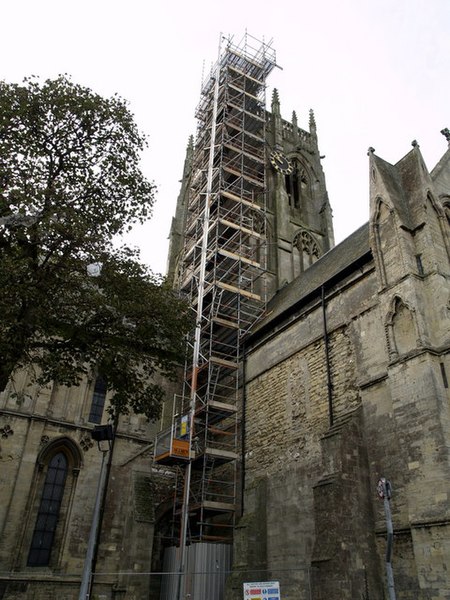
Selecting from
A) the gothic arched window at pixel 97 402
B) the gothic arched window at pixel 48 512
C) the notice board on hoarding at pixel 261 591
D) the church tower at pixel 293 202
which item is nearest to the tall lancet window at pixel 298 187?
the church tower at pixel 293 202

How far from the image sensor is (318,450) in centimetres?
1489

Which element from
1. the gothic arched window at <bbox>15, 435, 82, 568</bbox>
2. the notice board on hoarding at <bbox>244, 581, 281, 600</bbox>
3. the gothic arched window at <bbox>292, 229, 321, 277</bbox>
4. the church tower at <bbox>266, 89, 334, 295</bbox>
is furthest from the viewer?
the gothic arched window at <bbox>292, 229, 321, 277</bbox>

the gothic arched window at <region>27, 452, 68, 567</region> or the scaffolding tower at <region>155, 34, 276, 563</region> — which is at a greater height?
the scaffolding tower at <region>155, 34, 276, 563</region>

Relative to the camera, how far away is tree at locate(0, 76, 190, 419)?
415 inches

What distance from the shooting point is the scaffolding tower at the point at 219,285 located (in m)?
18.2

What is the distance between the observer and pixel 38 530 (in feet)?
57.5

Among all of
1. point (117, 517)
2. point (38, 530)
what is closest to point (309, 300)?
point (117, 517)

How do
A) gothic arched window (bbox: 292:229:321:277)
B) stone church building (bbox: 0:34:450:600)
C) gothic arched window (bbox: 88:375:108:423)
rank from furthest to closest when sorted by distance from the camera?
gothic arched window (bbox: 292:229:321:277) < gothic arched window (bbox: 88:375:108:423) < stone church building (bbox: 0:34:450:600)

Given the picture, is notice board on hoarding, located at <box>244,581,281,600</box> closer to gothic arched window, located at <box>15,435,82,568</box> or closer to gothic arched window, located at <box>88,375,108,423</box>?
gothic arched window, located at <box>15,435,82,568</box>

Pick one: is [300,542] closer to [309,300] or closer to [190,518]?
[190,518]

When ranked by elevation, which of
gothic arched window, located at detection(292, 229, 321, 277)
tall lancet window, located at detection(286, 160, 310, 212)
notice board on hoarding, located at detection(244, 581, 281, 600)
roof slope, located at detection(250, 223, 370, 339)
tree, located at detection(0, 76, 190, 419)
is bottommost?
notice board on hoarding, located at detection(244, 581, 281, 600)

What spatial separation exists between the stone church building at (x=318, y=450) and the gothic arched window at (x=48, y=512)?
0.16 feet

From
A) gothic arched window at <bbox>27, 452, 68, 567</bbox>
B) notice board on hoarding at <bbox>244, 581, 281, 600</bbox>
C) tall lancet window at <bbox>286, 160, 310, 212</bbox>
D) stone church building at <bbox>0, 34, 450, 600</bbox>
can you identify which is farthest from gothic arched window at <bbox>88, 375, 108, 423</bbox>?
tall lancet window at <bbox>286, 160, 310, 212</bbox>

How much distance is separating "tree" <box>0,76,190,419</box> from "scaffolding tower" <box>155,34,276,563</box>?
2.49 meters
